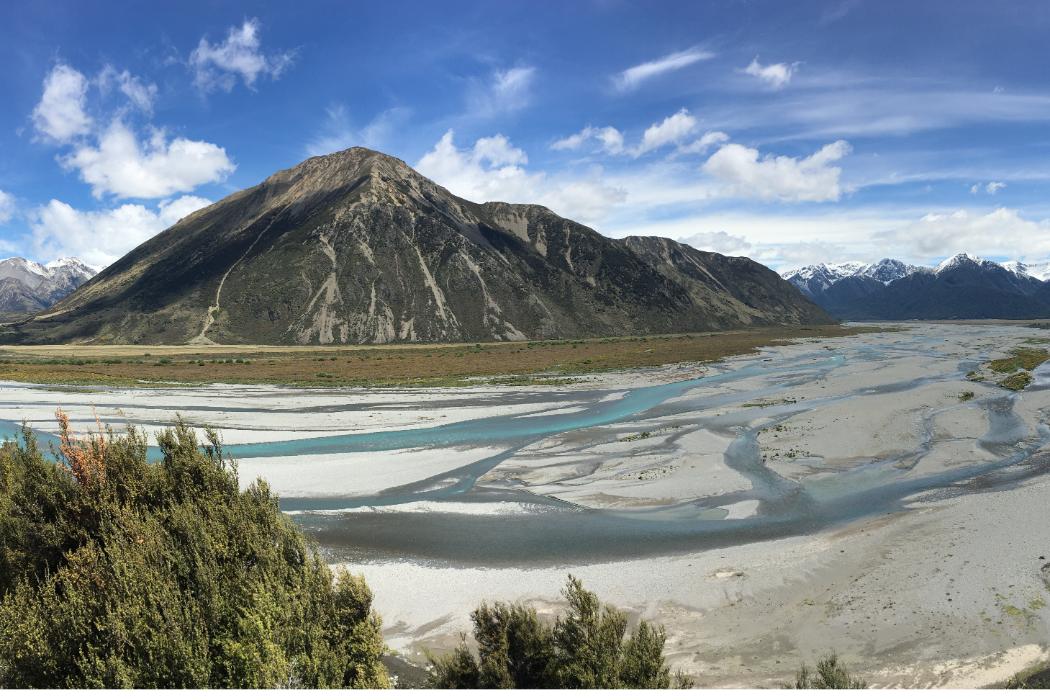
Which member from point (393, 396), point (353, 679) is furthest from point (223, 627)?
point (393, 396)

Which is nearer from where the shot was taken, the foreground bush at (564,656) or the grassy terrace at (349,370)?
the foreground bush at (564,656)

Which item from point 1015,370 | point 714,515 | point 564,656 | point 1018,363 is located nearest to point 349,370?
point 714,515

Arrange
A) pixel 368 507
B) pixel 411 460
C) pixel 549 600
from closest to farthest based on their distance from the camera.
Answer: pixel 549 600, pixel 368 507, pixel 411 460

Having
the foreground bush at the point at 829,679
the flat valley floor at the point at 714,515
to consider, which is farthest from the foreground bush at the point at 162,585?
the foreground bush at the point at 829,679

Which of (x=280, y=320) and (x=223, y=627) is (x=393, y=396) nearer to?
(x=223, y=627)

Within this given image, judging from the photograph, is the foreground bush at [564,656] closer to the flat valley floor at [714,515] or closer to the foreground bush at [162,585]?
the foreground bush at [162,585]

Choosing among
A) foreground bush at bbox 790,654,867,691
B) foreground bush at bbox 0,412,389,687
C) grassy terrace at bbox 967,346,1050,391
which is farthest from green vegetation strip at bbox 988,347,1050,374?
foreground bush at bbox 0,412,389,687

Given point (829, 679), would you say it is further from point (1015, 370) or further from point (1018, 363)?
point (1018, 363)

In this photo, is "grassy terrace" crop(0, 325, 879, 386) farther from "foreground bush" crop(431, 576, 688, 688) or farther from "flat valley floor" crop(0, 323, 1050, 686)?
"foreground bush" crop(431, 576, 688, 688)

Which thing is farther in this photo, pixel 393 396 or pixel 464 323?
pixel 464 323
